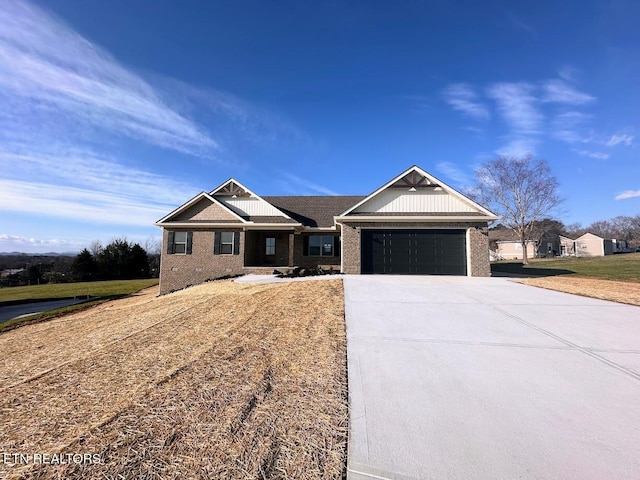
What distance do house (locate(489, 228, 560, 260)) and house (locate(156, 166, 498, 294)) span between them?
37.0 meters

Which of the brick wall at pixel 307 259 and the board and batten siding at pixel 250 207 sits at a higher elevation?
the board and batten siding at pixel 250 207

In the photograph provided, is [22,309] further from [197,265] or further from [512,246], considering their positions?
[512,246]

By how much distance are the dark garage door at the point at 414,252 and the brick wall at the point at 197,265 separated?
730cm

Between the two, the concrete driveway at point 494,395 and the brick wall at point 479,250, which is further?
the brick wall at point 479,250

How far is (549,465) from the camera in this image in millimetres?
2336

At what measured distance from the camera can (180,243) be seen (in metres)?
16.9

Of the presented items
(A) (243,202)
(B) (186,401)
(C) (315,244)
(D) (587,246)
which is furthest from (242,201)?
(D) (587,246)

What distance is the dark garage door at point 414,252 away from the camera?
14.5 meters

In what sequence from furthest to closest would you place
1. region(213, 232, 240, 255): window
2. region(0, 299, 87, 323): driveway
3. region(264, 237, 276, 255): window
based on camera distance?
region(264, 237, 276, 255): window < region(213, 232, 240, 255): window < region(0, 299, 87, 323): driveway

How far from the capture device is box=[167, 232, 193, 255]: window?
16.8 metres

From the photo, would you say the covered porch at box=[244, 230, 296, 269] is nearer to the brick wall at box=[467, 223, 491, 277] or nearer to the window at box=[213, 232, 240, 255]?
the window at box=[213, 232, 240, 255]

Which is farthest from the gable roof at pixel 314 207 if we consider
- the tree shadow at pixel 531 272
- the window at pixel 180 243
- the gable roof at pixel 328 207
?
the tree shadow at pixel 531 272

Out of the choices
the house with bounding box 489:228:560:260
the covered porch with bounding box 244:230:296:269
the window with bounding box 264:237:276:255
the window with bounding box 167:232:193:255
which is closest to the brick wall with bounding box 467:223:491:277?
the covered porch with bounding box 244:230:296:269

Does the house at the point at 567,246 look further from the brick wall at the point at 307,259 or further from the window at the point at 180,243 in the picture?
the window at the point at 180,243
